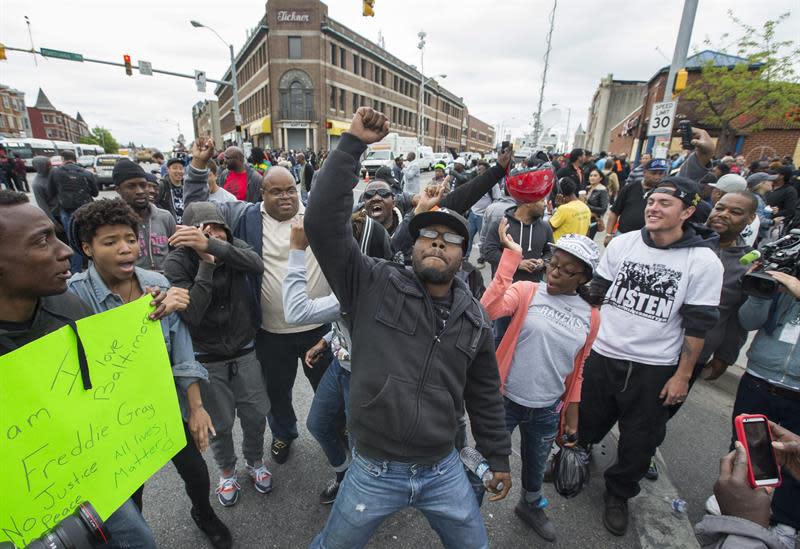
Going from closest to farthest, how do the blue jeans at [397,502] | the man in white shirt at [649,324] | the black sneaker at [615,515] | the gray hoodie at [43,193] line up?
1. the blue jeans at [397,502]
2. the man in white shirt at [649,324]
3. the black sneaker at [615,515]
4. the gray hoodie at [43,193]

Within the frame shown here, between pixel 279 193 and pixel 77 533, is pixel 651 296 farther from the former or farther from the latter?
pixel 77 533

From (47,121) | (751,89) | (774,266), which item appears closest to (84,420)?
(774,266)

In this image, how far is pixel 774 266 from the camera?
7.63 ft

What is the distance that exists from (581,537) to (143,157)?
32.4 metres

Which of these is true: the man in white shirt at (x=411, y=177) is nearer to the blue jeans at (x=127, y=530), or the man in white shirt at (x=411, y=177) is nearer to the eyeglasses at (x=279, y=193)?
the eyeglasses at (x=279, y=193)

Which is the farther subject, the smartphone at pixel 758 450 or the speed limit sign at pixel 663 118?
the speed limit sign at pixel 663 118

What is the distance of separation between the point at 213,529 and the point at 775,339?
12.0 ft

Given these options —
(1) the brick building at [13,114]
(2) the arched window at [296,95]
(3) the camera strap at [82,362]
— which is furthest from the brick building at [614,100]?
(1) the brick building at [13,114]

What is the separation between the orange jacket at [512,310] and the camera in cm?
233

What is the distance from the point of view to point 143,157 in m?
26.9

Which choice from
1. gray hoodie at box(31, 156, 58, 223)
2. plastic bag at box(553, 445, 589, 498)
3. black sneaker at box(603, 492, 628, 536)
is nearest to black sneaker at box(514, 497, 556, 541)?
plastic bag at box(553, 445, 589, 498)

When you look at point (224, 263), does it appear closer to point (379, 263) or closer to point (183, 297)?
point (183, 297)

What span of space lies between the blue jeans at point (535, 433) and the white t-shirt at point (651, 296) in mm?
669

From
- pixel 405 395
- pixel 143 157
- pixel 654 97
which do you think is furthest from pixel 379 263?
pixel 143 157
